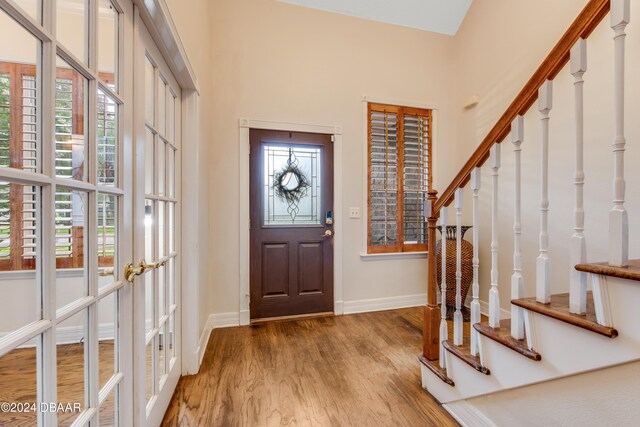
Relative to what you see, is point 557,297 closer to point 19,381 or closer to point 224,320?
point 19,381

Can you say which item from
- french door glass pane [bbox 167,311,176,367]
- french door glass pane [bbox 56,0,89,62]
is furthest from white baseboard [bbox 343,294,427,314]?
french door glass pane [bbox 56,0,89,62]

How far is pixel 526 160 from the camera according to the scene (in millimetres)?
2430

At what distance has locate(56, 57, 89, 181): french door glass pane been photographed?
713mm

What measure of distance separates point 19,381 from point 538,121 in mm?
3322

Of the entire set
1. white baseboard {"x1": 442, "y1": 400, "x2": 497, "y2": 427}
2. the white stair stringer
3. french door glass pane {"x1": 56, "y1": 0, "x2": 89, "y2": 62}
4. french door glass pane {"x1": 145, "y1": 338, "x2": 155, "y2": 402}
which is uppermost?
french door glass pane {"x1": 56, "y1": 0, "x2": 89, "y2": 62}

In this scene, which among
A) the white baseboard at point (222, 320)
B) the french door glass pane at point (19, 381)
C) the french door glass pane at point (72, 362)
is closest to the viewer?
the french door glass pane at point (19, 381)

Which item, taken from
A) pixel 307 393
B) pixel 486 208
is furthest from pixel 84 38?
pixel 486 208

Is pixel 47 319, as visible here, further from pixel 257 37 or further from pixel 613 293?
pixel 257 37

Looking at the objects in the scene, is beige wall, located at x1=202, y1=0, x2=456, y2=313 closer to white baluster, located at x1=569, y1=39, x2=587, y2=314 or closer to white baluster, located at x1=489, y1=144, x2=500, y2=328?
white baluster, located at x1=489, y1=144, x2=500, y2=328

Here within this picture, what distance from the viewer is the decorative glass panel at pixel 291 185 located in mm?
2770

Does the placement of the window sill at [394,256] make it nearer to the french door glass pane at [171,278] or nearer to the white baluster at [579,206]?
the french door glass pane at [171,278]

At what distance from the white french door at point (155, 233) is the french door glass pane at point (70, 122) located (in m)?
0.32

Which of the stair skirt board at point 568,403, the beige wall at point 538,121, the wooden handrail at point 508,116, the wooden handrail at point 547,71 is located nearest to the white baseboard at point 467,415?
the stair skirt board at point 568,403

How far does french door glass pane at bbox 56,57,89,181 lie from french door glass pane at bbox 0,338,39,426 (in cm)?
43
